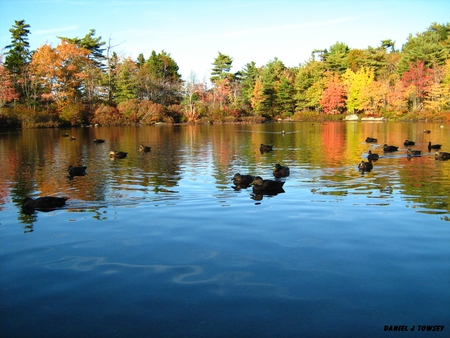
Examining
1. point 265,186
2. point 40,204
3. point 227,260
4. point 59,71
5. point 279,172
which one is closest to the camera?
point 227,260

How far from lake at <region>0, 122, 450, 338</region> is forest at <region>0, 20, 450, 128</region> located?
4395 centimetres

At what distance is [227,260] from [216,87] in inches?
3082

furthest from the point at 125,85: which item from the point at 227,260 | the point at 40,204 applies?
the point at 227,260

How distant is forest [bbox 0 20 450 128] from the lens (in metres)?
55.6

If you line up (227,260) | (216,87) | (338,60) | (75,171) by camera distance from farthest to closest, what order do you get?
1. (216,87)
2. (338,60)
3. (75,171)
4. (227,260)

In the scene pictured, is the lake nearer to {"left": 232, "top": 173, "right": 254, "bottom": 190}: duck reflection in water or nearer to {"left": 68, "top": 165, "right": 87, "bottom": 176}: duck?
{"left": 232, "top": 173, "right": 254, "bottom": 190}: duck reflection in water

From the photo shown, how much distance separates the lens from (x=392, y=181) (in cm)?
1361

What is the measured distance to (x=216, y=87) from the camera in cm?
8294

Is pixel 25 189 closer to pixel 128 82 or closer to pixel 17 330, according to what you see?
pixel 17 330

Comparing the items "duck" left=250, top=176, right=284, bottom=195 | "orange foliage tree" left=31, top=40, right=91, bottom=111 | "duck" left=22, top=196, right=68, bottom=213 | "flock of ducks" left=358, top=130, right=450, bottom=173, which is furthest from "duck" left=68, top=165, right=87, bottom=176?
"orange foliage tree" left=31, top=40, right=91, bottom=111

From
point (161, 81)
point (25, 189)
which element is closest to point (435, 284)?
point (25, 189)

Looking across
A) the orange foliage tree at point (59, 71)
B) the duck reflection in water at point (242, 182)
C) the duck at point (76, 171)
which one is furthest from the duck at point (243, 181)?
the orange foliage tree at point (59, 71)

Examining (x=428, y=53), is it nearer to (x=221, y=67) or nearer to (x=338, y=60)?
(x=338, y=60)

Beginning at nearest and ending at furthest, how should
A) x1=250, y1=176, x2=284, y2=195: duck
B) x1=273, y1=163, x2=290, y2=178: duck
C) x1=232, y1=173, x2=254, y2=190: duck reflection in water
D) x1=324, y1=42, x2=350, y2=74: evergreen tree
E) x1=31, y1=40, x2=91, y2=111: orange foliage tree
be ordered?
1. x1=250, y1=176, x2=284, y2=195: duck
2. x1=232, y1=173, x2=254, y2=190: duck reflection in water
3. x1=273, y1=163, x2=290, y2=178: duck
4. x1=31, y1=40, x2=91, y2=111: orange foliage tree
5. x1=324, y1=42, x2=350, y2=74: evergreen tree
